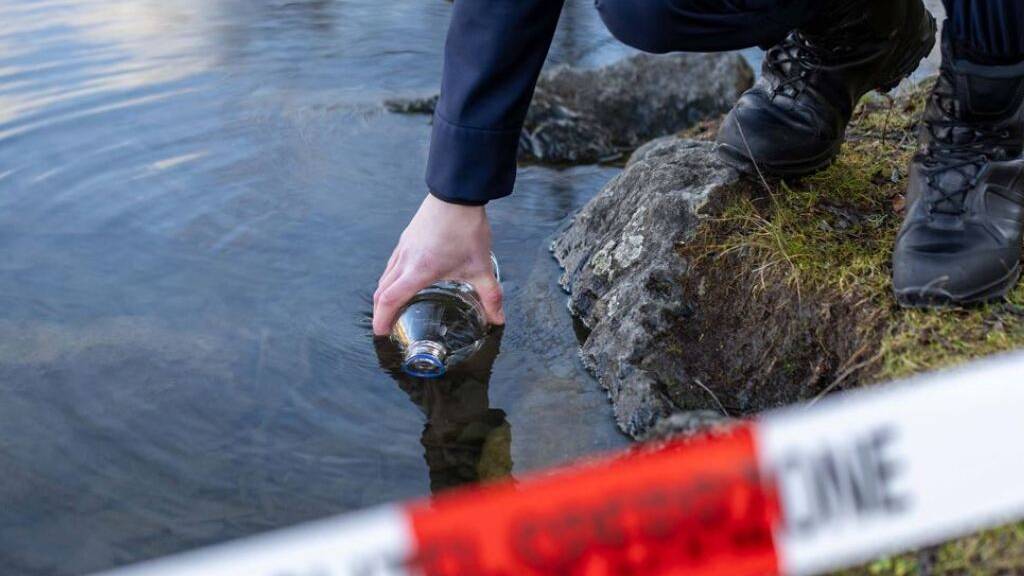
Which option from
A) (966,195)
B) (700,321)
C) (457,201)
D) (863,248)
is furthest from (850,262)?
(457,201)

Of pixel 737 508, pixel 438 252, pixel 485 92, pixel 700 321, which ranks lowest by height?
pixel 700 321

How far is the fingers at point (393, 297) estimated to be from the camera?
113 inches

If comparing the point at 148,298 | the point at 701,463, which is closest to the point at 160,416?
the point at 148,298

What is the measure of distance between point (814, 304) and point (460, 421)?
1169 mm

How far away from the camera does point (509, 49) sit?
2.67 metres

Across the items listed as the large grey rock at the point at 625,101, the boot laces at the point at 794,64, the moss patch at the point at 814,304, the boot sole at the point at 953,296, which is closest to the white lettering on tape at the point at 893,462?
the moss patch at the point at 814,304

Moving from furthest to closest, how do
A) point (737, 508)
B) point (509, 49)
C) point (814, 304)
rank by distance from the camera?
1. point (814, 304)
2. point (509, 49)
3. point (737, 508)

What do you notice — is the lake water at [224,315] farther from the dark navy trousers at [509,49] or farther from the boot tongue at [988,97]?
the boot tongue at [988,97]

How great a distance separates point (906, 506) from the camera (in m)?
1.76

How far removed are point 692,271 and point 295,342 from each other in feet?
4.74

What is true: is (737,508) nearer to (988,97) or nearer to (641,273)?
(988,97)

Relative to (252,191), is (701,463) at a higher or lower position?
higher

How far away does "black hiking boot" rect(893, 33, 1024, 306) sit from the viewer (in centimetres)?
283

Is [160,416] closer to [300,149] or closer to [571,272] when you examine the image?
[571,272]
